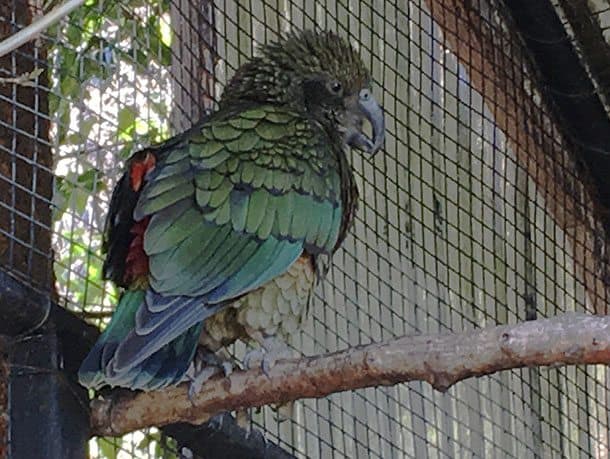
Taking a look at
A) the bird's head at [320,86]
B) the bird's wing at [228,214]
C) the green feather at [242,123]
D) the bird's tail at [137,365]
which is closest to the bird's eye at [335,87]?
the bird's head at [320,86]

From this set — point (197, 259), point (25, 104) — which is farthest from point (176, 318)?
point (25, 104)

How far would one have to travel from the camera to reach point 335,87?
2365 mm

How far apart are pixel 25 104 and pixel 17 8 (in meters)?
0.15

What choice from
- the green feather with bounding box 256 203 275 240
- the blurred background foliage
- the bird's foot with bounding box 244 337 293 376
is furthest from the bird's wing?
the blurred background foliage

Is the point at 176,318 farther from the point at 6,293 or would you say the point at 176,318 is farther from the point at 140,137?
the point at 140,137

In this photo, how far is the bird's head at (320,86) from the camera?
92.4 inches

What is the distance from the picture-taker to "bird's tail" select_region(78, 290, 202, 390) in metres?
1.65

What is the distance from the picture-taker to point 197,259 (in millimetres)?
1833

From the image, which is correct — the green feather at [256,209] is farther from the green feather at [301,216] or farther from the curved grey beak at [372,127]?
the curved grey beak at [372,127]

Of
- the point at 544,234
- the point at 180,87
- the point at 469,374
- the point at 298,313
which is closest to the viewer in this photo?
the point at 469,374

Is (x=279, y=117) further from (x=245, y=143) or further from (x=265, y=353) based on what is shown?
(x=265, y=353)

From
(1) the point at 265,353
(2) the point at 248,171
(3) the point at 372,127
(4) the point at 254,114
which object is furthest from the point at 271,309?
(3) the point at 372,127

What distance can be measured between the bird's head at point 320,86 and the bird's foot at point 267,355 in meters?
0.51

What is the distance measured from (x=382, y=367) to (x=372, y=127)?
0.84 m
